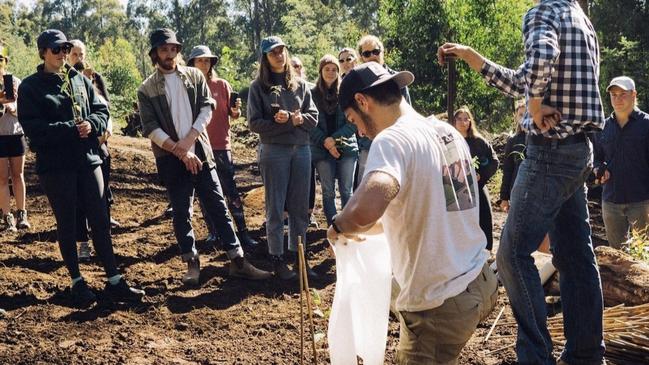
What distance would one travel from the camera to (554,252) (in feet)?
13.0

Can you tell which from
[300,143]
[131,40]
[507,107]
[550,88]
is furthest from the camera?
[131,40]

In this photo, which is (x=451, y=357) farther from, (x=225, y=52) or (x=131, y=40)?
(x=131, y=40)

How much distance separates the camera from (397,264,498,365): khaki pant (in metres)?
2.83

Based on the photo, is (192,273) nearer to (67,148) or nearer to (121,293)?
(121,293)

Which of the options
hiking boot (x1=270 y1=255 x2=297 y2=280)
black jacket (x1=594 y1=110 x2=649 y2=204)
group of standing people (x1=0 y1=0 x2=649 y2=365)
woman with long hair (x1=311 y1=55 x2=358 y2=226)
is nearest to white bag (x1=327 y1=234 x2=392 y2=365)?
group of standing people (x1=0 y1=0 x2=649 y2=365)

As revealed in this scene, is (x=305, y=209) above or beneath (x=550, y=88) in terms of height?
beneath

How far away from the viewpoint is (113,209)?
32.2ft

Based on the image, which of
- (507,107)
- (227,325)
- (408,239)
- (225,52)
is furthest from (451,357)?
(507,107)

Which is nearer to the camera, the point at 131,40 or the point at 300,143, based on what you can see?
the point at 300,143

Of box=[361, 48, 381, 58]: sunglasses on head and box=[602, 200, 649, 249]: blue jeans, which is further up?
box=[361, 48, 381, 58]: sunglasses on head

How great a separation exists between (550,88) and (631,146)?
3.28 metres

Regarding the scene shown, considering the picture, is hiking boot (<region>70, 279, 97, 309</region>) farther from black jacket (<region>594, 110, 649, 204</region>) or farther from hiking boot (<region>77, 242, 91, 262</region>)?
black jacket (<region>594, 110, 649, 204</region>)

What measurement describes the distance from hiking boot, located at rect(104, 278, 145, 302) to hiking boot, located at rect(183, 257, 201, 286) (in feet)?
1.73

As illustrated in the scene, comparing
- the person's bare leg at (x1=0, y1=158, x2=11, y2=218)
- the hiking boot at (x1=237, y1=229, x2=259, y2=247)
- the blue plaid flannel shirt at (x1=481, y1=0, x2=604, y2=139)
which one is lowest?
the hiking boot at (x1=237, y1=229, x2=259, y2=247)
